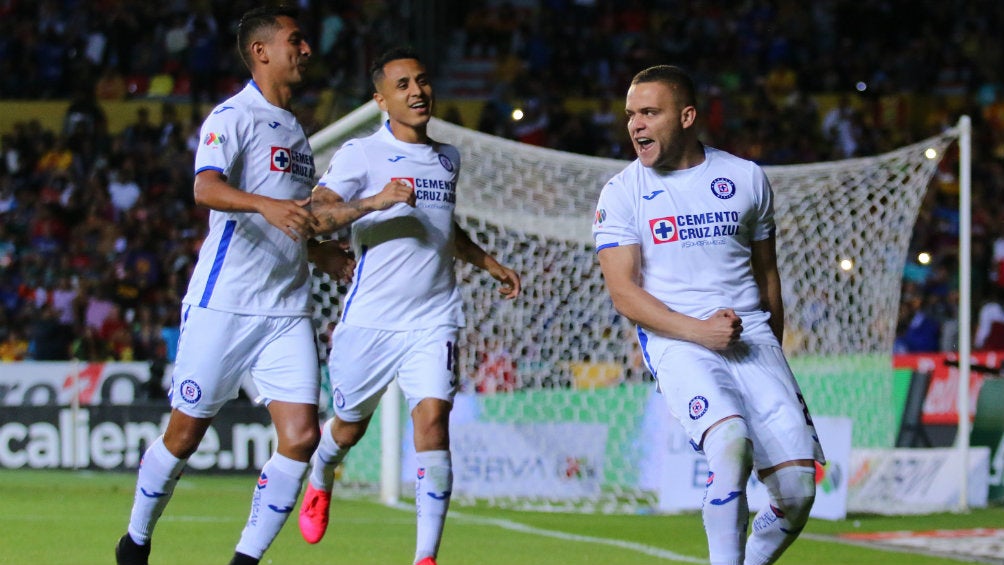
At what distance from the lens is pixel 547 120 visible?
19.5 m

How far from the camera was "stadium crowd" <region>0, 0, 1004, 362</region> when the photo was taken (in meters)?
16.7

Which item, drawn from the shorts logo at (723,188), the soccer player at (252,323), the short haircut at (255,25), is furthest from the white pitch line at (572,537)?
the short haircut at (255,25)

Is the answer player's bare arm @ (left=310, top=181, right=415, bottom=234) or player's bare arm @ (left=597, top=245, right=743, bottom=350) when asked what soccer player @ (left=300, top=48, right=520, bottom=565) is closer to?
player's bare arm @ (left=310, top=181, right=415, bottom=234)

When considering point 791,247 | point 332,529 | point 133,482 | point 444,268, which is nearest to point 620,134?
point 791,247

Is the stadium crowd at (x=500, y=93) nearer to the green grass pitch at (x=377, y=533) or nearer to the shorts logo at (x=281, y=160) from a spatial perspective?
the green grass pitch at (x=377, y=533)

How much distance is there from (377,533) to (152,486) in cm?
297

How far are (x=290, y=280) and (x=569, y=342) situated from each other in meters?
5.35

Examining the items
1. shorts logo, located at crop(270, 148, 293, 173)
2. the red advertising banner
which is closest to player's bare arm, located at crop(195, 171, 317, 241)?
shorts logo, located at crop(270, 148, 293, 173)

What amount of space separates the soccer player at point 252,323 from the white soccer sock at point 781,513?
6.02 feet

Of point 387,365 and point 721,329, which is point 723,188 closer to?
point 721,329

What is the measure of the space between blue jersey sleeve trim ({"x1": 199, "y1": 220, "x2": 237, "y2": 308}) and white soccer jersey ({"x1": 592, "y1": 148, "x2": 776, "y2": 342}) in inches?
61.2

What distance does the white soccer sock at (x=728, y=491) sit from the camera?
519 centimetres

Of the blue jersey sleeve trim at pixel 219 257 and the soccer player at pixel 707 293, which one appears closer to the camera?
the soccer player at pixel 707 293

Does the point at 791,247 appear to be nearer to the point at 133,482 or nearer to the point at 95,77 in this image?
the point at 133,482
